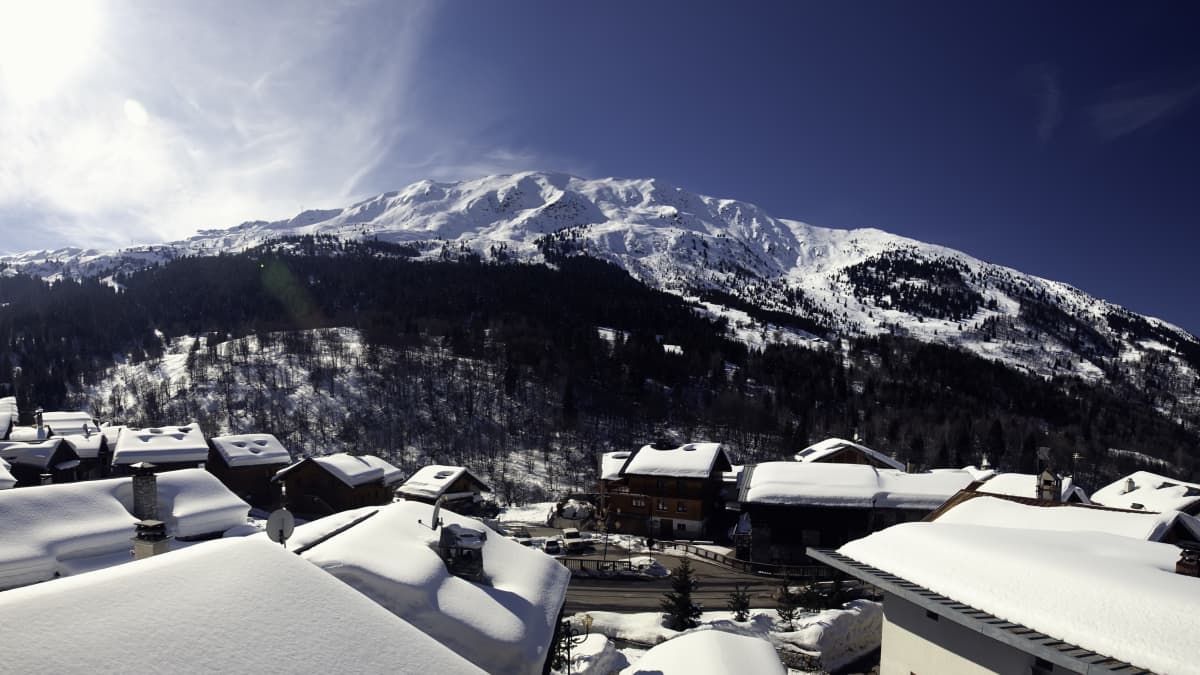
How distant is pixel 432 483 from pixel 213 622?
4665cm

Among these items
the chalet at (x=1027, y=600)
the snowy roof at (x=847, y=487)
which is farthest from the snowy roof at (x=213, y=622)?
the snowy roof at (x=847, y=487)

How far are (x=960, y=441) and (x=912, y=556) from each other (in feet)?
416

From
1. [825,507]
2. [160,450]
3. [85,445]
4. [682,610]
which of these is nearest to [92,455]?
[85,445]

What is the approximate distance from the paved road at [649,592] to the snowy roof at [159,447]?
3687 centimetres

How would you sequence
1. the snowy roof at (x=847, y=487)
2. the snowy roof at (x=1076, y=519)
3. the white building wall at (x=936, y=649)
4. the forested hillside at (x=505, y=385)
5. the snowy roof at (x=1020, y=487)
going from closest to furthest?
the white building wall at (x=936, y=649) < the snowy roof at (x=1076, y=519) < the snowy roof at (x=1020, y=487) < the snowy roof at (x=847, y=487) < the forested hillside at (x=505, y=385)

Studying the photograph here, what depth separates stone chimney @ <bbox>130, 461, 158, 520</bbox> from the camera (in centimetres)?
2403

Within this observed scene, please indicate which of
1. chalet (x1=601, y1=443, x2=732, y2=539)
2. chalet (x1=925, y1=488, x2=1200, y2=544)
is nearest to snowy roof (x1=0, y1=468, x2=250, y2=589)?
chalet (x1=925, y1=488, x2=1200, y2=544)

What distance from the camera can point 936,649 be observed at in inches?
507

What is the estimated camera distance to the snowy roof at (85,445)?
48.9 m

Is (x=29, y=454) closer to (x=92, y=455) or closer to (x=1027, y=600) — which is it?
(x=92, y=455)

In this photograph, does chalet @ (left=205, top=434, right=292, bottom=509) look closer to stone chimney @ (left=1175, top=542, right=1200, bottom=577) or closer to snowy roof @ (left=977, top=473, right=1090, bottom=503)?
snowy roof @ (left=977, top=473, right=1090, bottom=503)

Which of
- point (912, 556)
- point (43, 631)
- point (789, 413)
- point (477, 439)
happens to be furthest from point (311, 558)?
point (789, 413)

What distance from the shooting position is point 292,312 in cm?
18575

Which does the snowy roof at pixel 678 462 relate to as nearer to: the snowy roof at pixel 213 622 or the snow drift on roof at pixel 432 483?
the snow drift on roof at pixel 432 483
